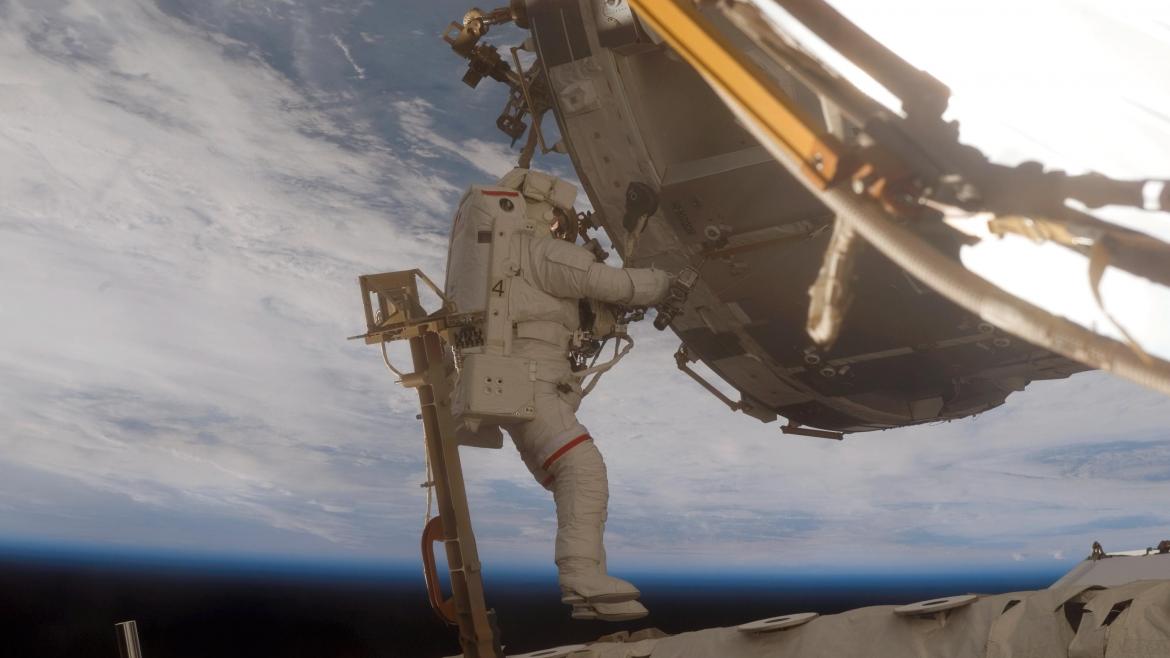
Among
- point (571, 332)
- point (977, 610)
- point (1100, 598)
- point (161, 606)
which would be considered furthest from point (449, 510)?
point (161, 606)

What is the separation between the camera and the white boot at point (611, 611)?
170 inches

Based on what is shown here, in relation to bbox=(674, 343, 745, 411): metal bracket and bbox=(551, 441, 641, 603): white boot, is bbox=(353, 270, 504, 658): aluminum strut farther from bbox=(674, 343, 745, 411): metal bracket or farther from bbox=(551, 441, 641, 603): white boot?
bbox=(674, 343, 745, 411): metal bracket

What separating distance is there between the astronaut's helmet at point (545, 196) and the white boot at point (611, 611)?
6.47 feet

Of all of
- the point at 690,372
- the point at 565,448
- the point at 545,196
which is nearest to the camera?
the point at 565,448

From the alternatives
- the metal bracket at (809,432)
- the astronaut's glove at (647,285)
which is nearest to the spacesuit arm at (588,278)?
the astronaut's glove at (647,285)

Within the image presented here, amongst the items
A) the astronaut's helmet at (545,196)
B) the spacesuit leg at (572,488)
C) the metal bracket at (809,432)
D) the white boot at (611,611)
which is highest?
the astronaut's helmet at (545,196)

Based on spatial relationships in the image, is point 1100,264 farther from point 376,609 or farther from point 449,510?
point 376,609

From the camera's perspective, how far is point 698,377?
6.14 meters

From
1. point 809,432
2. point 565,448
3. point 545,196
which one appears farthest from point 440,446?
point 809,432

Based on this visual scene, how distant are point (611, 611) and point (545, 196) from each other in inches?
85.8

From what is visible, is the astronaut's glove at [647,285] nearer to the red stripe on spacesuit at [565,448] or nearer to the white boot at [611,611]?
the red stripe on spacesuit at [565,448]

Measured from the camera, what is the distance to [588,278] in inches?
185

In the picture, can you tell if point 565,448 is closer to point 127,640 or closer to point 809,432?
point 127,640

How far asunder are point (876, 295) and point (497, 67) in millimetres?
2424
